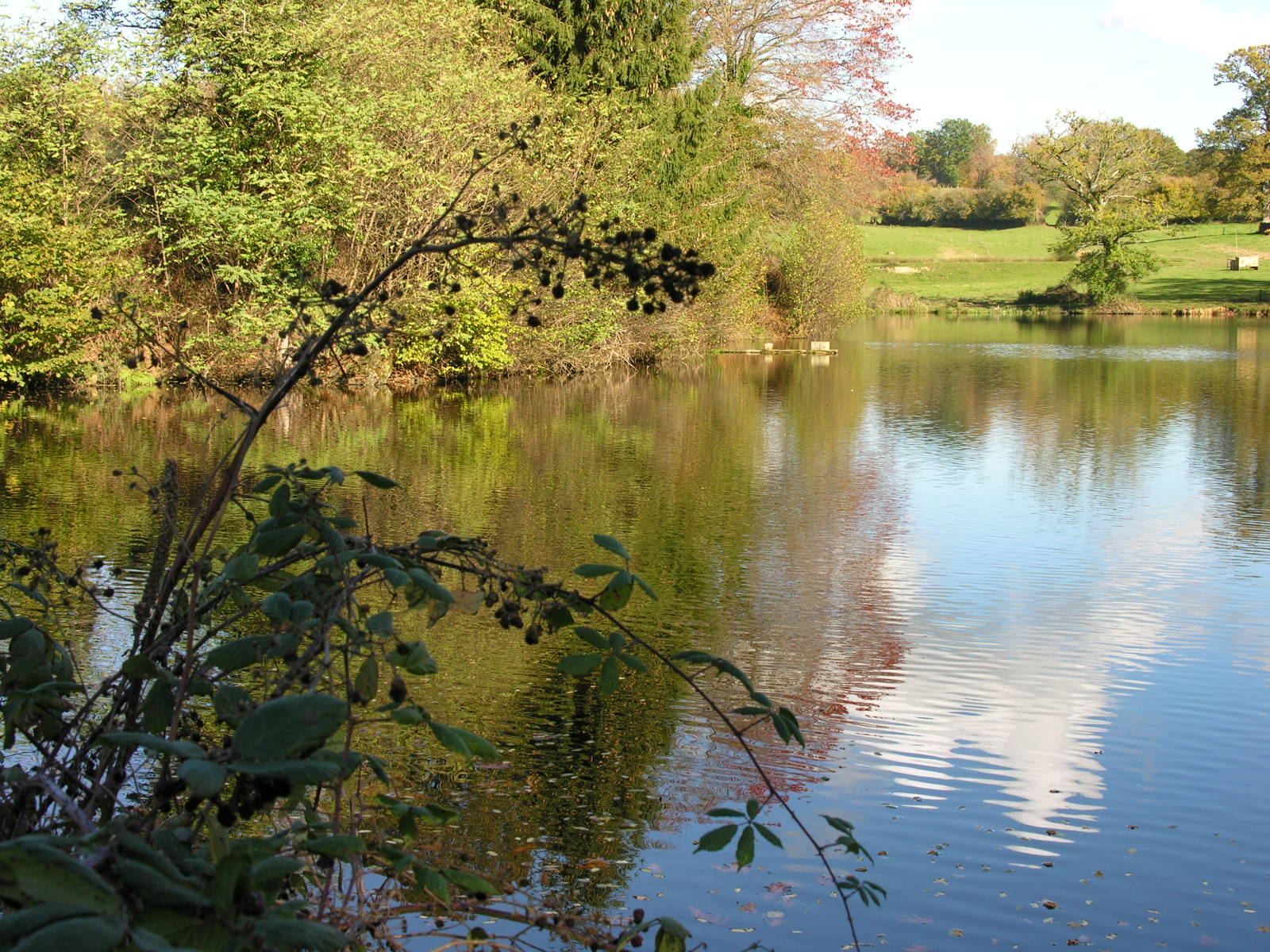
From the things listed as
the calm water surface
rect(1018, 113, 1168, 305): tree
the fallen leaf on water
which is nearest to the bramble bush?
the fallen leaf on water

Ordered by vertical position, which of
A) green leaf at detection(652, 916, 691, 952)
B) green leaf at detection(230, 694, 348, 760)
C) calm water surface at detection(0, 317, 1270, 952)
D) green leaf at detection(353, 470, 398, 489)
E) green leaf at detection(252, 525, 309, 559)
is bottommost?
calm water surface at detection(0, 317, 1270, 952)

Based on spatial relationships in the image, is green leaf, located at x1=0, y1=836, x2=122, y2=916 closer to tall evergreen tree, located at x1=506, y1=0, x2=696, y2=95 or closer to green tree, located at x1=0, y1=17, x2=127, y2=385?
green tree, located at x1=0, y1=17, x2=127, y2=385

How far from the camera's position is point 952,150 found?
11931 cm

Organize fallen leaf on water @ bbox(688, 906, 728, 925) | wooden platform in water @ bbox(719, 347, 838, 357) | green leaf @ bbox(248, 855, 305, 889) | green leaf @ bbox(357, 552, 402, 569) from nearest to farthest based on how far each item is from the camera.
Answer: green leaf @ bbox(248, 855, 305, 889)
green leaf @ bbox(357, 552, 402, 569)
fallen leaf on water @ bbox(688, 906, 728, 925)
wooden platform in water @ bbox(719, 347, 838, 357)

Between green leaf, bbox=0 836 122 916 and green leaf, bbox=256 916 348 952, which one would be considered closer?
green leaf, bbox=0 836 122 916

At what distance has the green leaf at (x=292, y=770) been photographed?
1575 mm

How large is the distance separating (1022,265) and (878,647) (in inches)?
2853

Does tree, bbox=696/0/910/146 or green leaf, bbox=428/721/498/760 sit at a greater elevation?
tree, bbox=696/0/910/146

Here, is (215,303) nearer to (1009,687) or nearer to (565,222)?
(1009,687)

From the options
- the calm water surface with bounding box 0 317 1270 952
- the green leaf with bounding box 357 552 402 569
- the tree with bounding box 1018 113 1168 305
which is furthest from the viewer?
the tree with bounding box 1018 113 1168 305

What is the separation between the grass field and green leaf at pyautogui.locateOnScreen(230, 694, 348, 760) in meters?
61.2

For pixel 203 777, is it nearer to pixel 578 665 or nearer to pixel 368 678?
pixel 368 678

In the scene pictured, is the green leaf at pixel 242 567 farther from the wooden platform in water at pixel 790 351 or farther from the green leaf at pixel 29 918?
the wooden platform in water at pixel 790 351

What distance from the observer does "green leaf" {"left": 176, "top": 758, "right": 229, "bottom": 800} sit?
5.05ft
